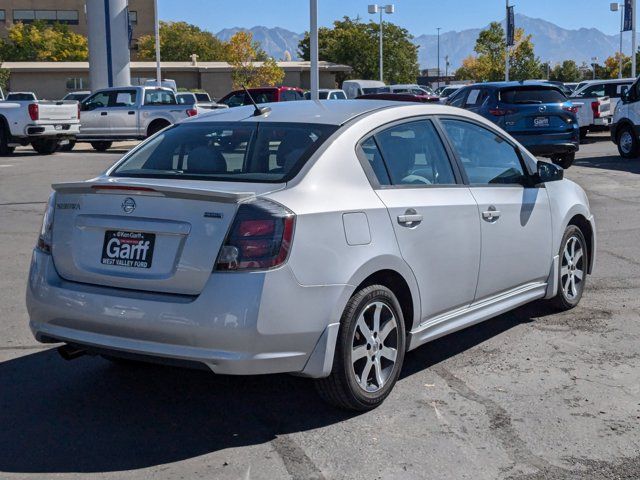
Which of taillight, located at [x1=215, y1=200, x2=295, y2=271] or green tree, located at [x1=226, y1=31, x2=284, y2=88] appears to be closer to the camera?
taillight, located at [x1=215, y1=200, x2=295, y2=271]

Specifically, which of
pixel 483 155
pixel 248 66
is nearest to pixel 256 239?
pixel 483 155

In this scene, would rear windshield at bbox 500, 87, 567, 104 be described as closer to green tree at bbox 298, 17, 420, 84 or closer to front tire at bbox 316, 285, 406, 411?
front tire at bbox 316, 285, 406, 411

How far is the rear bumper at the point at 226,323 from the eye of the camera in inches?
175

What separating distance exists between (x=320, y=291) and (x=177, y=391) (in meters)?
1.35

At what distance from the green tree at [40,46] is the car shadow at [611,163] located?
7046 cm

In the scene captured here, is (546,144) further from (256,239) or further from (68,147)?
(68,147)

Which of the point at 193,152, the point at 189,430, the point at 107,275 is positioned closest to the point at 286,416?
the point at 189,430

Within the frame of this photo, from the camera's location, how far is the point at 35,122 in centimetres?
2442

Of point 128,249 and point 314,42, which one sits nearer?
point 128,249

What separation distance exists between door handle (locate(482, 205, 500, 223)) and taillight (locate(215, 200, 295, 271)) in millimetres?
1848

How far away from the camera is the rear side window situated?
27562mm

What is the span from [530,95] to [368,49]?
68.0 metres

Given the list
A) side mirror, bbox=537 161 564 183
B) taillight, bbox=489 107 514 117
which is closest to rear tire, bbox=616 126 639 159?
taillight, bbox=489 107 514 117

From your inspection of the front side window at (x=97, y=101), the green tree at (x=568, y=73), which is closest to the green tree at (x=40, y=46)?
the green tree at (x=568, y=73)
